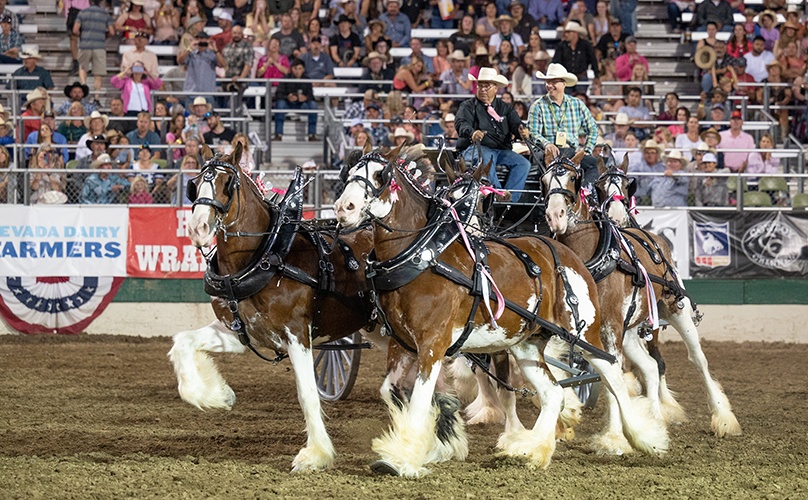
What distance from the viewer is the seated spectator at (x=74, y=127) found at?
15898 mm

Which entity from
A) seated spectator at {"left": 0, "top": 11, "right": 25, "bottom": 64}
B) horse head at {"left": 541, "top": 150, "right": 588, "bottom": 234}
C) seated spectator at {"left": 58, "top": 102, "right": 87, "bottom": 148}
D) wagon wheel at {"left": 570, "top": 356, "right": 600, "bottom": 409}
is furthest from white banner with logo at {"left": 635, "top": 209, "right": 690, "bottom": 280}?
seated spectator at {"left": 0, "top": 11, "right": 25, "bottom": 64}

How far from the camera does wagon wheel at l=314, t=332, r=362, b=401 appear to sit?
952 centimetres

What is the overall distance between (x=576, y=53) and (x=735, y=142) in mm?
3348

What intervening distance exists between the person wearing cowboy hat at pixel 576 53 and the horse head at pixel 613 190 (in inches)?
364

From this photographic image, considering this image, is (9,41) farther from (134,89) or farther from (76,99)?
(134,89)

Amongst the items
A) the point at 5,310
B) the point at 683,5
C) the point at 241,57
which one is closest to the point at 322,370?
the point at 5,310

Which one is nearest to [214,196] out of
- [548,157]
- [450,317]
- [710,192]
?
[450,317]

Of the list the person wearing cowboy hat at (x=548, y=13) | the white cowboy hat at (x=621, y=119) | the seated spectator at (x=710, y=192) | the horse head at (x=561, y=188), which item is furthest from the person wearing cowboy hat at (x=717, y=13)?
the horse head at (x=561, y=188)

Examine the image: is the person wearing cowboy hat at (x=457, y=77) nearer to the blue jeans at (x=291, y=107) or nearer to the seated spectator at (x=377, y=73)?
the seated spectator at (x=377, y=73)

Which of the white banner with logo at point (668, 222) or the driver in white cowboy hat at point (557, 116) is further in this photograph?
the white banner with logo at point (668, 222)

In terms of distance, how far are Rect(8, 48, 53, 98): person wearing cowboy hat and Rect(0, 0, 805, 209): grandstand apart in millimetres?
263

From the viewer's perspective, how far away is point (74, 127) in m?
15.9

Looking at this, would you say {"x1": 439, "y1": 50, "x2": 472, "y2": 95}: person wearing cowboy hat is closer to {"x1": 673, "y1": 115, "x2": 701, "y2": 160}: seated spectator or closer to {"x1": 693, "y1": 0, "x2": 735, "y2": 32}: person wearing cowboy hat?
{"x1": 673, "y1": 115, "x2": 701, "y2": 160}: seated spectator

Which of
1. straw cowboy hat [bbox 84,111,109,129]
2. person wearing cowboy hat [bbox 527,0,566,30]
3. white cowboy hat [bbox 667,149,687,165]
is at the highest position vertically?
person wearing cowboy hat [bbox 527,0,566,30]
